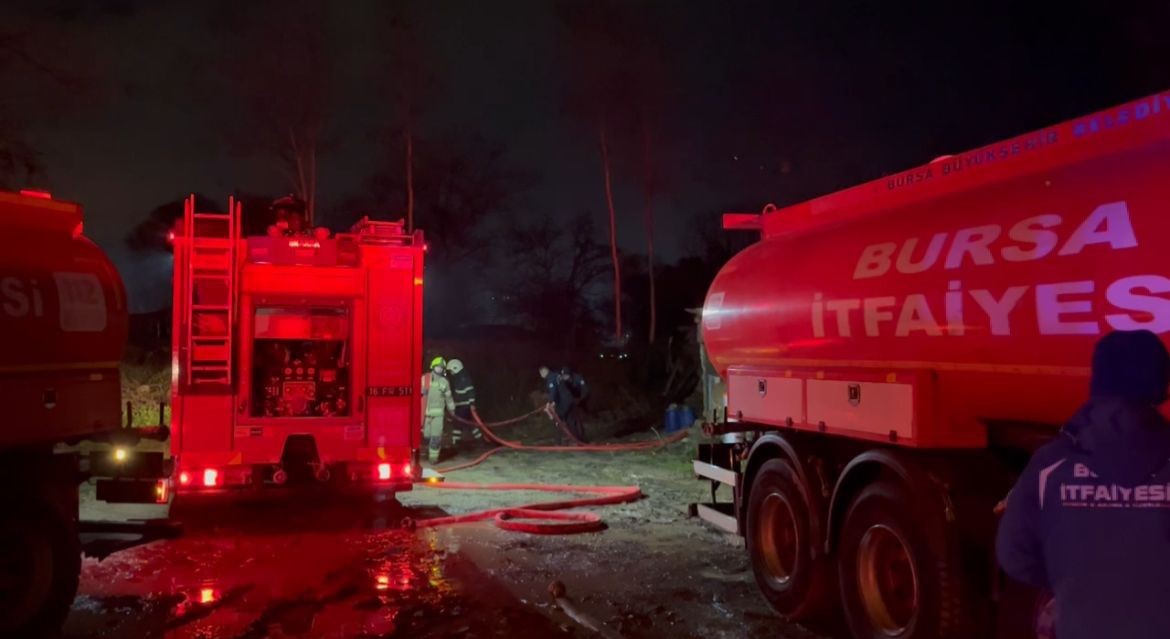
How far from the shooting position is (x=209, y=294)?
912cm

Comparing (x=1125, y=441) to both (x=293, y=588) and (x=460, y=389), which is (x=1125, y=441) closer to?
(x=293, y=588)

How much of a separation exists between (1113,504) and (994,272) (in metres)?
2.19

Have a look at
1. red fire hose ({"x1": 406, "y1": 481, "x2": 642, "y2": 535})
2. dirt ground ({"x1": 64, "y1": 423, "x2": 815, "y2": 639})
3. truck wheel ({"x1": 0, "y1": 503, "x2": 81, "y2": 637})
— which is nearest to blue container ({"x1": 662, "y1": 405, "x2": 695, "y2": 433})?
red fire hose ({"x1": 406, "y1": 481, "x2": 642, "y2": 535})

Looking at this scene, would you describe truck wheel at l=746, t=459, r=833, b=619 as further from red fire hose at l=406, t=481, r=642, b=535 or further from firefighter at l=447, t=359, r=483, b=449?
firefighter at l=447, t=359, r=483, b=449

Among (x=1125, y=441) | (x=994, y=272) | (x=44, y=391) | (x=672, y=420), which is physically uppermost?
(x=994, y=272)

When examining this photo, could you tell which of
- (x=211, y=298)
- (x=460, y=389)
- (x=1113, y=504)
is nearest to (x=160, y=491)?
(x=211, y=298)

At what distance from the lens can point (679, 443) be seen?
670 inches

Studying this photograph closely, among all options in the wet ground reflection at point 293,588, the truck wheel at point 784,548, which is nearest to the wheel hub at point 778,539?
the truck wheel at point 784,548

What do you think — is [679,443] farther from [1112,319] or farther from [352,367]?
[1112,319]

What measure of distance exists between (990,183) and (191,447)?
24.1 feet

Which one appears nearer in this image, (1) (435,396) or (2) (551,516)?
(2) (551,516)

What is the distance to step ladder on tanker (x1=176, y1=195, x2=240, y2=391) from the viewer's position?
898cm

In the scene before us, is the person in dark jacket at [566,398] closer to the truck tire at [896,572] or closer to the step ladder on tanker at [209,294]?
the step ladder on tanker at [209,294]

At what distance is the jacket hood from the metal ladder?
26.3 ft
